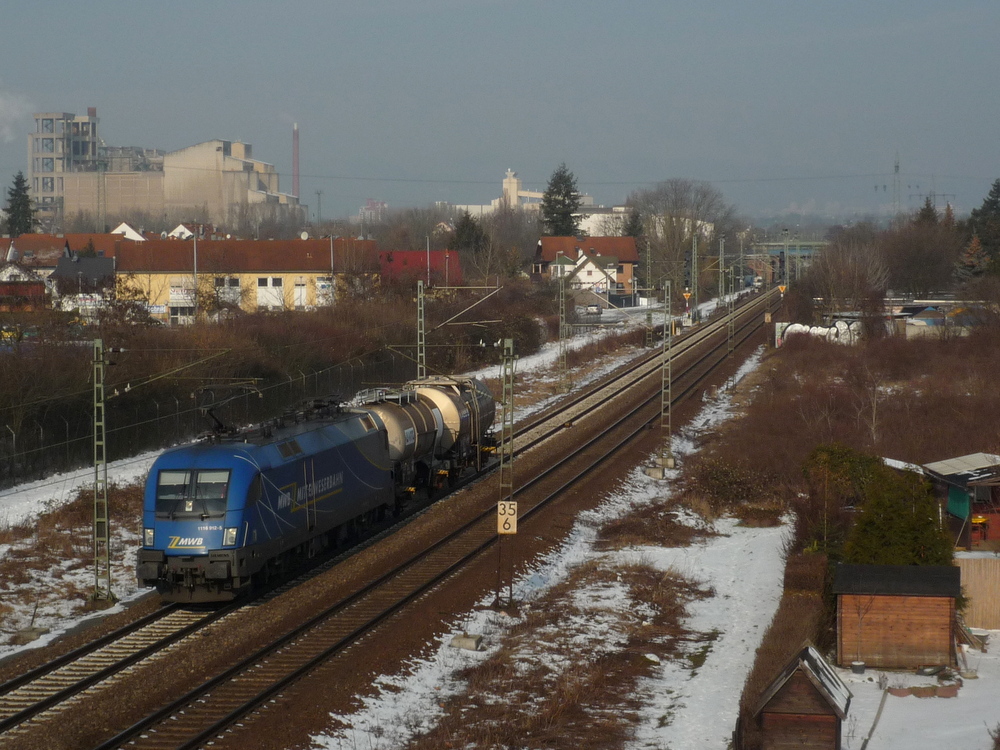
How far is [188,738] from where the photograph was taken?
1345 centimetres

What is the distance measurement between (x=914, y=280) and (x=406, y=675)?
83042mm

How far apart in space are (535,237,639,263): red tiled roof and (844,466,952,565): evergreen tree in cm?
9375

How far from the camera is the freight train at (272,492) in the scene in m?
18.3

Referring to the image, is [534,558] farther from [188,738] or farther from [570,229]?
[570,229]

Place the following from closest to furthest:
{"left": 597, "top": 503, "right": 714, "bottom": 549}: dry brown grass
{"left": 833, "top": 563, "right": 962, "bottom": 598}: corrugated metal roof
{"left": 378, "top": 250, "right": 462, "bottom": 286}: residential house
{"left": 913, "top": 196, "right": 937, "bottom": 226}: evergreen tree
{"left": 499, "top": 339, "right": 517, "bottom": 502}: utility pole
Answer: {"left": 833, "top": 563, "right": 962, "bottom": 598}: corrugated metal roof → {"left": 499, "top": 339, "right": 517, "bottom": 502}: utility pole → {"left": 597, "top": 503, "right": 714, "bottom": 549}: dry brown grass → {"left": 378, "top": 250, "right": 462, "bottom": 286}: residential house → {"left": 913, "top": 196, "right": 937, "bottom": 226}: evergreen tree

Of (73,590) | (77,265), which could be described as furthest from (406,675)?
(77,265)

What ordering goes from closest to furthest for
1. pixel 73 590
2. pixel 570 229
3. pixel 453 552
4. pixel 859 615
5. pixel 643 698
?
1. pixel 643 698
2. pixel 859 615
3. pixel 73 590
4. pixel 453 552
5. pixel 570 229

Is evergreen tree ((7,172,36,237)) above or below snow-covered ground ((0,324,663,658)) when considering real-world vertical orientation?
above

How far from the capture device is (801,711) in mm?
12328

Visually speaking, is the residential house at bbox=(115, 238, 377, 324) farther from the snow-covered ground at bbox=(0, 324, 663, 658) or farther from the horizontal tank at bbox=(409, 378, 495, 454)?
the horizontal tank at bbox=(409, 378, 495, 454)

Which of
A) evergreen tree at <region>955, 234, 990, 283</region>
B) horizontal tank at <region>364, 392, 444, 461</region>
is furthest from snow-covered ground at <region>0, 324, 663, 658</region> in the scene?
evergreen tree at <region>955, 234, 990, 283</region>

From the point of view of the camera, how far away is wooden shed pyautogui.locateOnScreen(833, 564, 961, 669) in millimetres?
17234

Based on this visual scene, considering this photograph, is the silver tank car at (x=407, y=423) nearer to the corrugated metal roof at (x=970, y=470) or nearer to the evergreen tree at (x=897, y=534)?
the evergreen tree at (x=897, y=534)

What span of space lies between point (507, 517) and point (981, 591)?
29.1 ft
